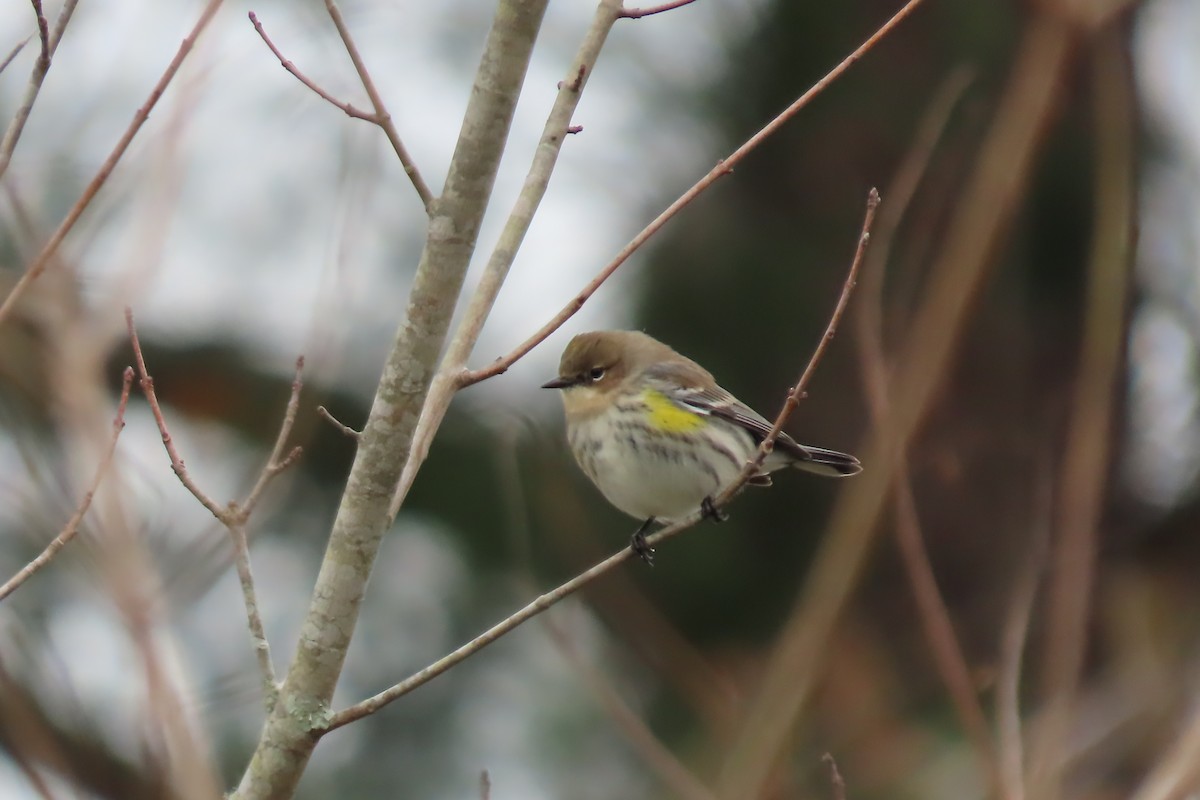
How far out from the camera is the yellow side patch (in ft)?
16.7

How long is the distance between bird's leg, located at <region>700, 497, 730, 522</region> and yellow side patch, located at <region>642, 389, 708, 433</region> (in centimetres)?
33

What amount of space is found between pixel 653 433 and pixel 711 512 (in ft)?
2.51

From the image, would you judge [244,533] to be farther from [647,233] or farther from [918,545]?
[918,545]

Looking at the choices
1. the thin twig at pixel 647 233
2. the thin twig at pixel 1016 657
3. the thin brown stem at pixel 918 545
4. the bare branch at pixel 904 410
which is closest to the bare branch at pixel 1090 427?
the thin twig at pixel 1016 657

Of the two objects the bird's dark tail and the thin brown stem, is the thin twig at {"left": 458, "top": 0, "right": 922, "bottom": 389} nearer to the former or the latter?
the thin brown stem

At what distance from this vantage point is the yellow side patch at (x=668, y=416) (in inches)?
200

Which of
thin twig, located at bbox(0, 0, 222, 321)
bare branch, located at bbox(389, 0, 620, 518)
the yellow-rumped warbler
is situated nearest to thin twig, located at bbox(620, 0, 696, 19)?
bare branch, located at bbox(389, 0, 620, 518)

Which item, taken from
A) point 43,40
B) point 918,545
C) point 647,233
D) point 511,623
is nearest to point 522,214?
point 647,233

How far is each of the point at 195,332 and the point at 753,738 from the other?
4706 mm

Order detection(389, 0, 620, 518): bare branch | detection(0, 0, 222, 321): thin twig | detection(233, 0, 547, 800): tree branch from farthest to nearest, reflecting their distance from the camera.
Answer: detection(389, 0, 620, 518): bare branch < detection(233, 0, 547, 800): tree branch < detection(0, 0, 222, 321): thin twig

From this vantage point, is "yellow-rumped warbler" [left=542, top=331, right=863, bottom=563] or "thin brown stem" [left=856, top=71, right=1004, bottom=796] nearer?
"thin brown stem" [left=856, top=71, right=1004, bottom=796]

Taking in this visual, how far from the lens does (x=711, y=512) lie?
4.31 metres

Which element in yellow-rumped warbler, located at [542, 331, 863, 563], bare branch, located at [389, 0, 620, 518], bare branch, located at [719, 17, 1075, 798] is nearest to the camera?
bare branch, located at [719, 17, 1075, 798]

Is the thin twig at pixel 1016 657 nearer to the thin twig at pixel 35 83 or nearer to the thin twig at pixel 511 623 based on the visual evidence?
the thin twig at pixel 511 623
